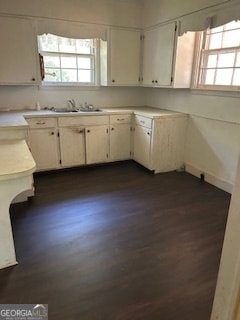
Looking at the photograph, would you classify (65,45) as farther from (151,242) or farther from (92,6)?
(151,242)

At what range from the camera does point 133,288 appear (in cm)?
161

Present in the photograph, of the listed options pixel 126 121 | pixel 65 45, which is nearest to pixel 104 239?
pixel 126 121

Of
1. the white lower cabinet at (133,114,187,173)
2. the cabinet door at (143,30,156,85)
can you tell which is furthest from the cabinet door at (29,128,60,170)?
the cabinet door at (143,30,156,85)

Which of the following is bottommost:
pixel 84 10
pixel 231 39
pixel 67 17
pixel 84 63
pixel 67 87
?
pixel 67 87

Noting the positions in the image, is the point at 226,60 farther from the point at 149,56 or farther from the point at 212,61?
the point at 149,56

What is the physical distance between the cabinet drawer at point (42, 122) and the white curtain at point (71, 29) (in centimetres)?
124

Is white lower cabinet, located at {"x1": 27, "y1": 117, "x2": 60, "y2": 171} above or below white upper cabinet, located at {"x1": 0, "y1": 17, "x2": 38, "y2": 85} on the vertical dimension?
below

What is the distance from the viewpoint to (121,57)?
3908 millimetres

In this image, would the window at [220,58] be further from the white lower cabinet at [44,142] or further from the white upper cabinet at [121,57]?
the white lower cabinet at [44,142]

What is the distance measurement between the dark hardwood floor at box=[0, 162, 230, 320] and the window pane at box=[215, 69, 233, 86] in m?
1.35

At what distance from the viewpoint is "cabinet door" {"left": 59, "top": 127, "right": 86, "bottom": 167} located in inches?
137

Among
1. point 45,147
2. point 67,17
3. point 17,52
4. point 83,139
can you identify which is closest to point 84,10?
point 67,17

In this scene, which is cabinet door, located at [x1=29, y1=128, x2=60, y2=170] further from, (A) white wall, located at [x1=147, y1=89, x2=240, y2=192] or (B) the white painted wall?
(A) white wall, located at [x1=147, y1=89, x2=240, y2=192]

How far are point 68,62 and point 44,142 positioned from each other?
1.47m
